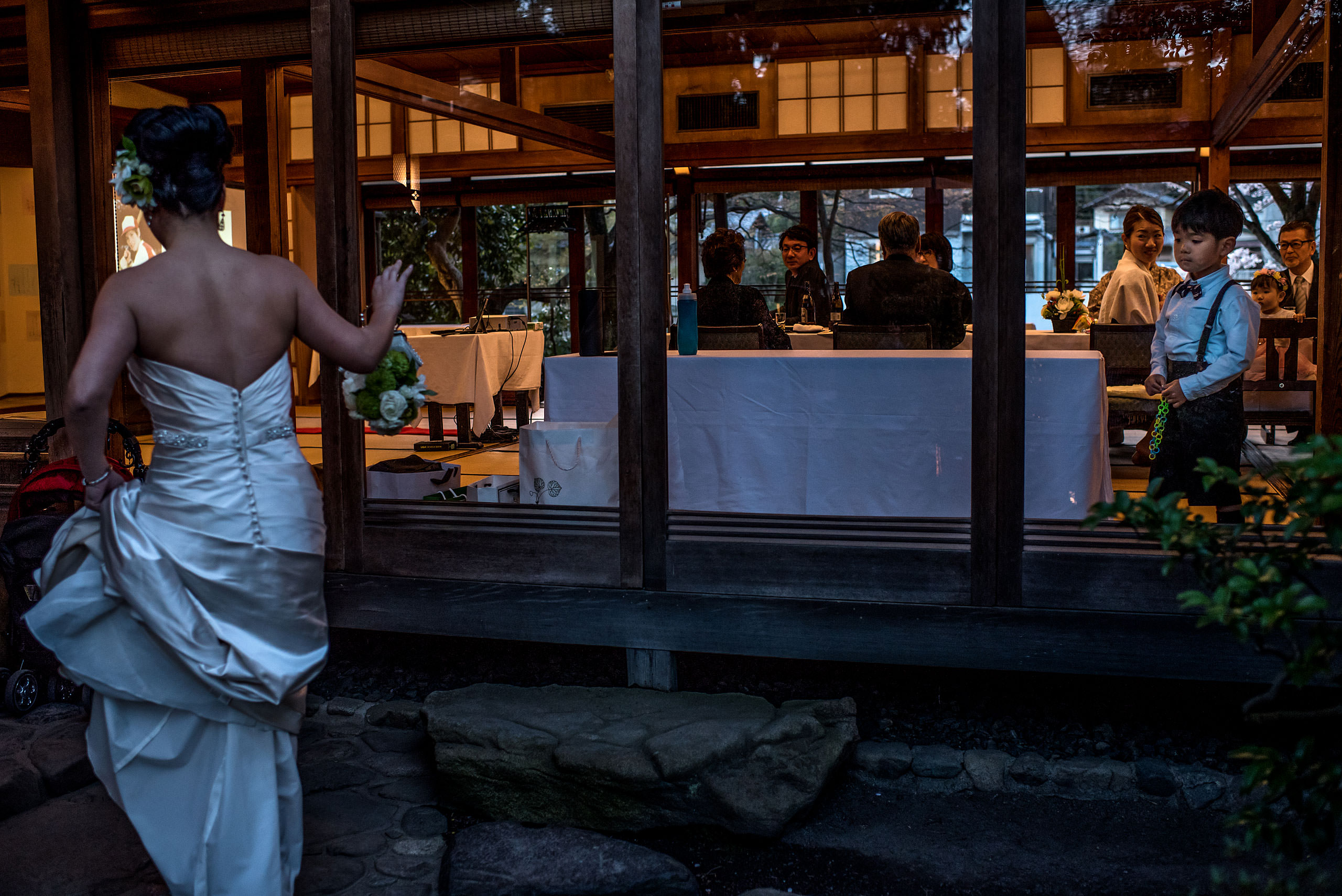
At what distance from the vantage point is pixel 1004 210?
357 cm

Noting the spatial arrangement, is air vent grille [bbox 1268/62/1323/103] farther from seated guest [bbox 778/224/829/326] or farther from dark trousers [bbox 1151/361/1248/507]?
seated guest [bbox 778/224/829/326]

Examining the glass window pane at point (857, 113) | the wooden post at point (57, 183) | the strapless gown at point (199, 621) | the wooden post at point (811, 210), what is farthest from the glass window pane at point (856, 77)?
the strapless gown at point (199, 621)

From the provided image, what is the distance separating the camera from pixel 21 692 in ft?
13.2

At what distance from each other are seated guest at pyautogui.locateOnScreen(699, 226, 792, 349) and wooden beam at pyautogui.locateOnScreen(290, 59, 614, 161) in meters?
0.58

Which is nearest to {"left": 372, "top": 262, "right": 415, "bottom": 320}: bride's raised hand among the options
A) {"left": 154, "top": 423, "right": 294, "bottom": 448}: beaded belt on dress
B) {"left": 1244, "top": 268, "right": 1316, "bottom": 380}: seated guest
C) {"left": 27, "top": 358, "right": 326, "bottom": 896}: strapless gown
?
{"left": 27, "top": 358, "right": 326, "bottom": 896}: strapless gown

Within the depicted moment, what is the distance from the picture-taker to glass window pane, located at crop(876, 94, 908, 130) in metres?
6.81

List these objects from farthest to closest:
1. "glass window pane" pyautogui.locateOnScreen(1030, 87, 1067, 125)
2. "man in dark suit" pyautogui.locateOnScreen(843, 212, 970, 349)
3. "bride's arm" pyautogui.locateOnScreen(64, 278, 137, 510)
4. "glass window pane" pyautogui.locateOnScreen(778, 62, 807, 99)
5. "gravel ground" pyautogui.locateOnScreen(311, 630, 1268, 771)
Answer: "glass window pane" pyautogui.locateOnScreen(778, 62, 807, 99), "glass window pane" pyautogui.locateOnScreen(1030, 87, 1067, 125), "man in dark suit" pyautogui.locateOnScreen(843, 212, 970, 349), "gravel ground" pyautogui.locateOnScreen(311, 630, 1268, 771), "bride's arm" pyautogui.locateOnScreen(64, 278, 137, 510)

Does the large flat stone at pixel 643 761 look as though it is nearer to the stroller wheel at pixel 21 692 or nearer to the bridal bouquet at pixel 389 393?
the bridal bouquet at pixel 389 393

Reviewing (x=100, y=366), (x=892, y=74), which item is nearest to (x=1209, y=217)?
(x=892, y=74)

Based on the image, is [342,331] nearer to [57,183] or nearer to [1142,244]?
[57,183]

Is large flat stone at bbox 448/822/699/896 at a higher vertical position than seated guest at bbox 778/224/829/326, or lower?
lower

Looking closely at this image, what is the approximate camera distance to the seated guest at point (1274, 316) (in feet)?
15.3

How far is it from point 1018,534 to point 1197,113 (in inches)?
174

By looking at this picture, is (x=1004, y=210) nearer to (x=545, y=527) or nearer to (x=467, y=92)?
(x=545, y=527)
